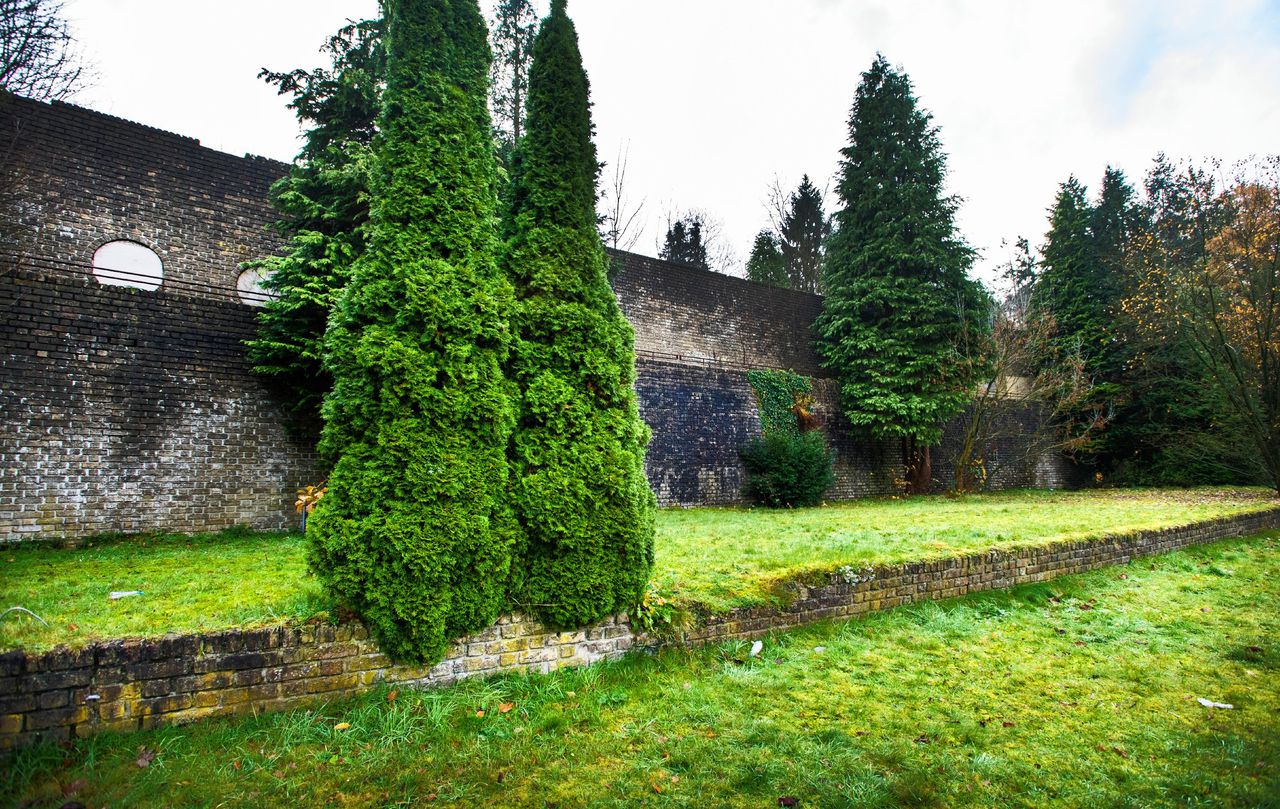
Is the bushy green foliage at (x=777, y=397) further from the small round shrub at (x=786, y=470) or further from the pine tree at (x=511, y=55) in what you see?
the pine tree at (x=511, y=55)

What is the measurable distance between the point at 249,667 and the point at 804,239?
31.4 m

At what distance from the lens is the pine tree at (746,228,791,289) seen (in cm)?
3008

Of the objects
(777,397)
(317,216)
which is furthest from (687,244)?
(317,216)

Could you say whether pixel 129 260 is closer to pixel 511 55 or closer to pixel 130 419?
pixel 130 419

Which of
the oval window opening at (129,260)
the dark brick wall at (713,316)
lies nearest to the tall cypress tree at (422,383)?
the oval window opening at (129,260)

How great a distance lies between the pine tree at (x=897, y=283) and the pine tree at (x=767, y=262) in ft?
38.7

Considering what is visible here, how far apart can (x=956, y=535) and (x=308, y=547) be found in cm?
696

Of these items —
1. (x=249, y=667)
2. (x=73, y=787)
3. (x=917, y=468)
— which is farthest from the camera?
(x=917, y=468)

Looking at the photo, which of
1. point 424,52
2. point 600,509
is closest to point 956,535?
point 600,509

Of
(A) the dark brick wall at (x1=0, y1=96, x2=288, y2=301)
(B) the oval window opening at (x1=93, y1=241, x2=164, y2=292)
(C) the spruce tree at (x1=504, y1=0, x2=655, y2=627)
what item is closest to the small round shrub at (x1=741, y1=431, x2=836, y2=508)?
(C) the spruce tree at (x1=504, y1=0, x2=655, y2=627)

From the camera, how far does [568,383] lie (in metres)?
3.92

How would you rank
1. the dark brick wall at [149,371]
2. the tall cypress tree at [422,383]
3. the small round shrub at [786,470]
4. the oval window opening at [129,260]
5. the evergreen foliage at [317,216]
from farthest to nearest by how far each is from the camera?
the small round shrub at [786,470]
the oval window opening at [129,260]
the evergreen foliage at [317,216]
the dark brick wall at [149,371]
the tall cypress tree at [422,383]

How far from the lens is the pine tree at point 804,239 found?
3042 centimetres

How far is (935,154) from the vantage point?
1717cm
